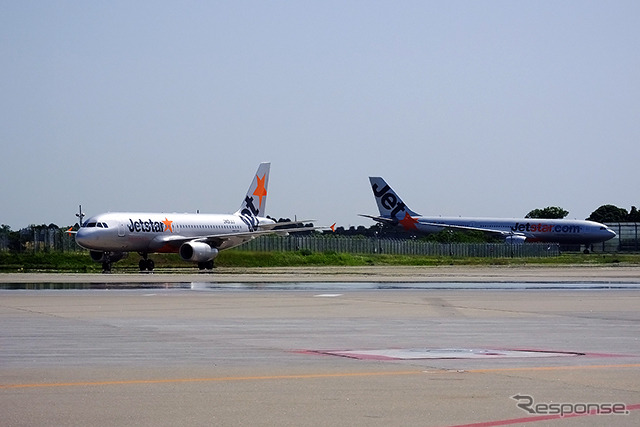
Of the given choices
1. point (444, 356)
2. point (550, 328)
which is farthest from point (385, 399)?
point (550, 328)

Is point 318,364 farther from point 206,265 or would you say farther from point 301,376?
point 206,265

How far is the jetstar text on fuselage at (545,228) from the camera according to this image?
110 metres

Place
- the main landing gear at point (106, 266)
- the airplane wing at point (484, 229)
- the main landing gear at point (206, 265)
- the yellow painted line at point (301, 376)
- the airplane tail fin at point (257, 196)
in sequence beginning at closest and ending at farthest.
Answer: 1. the yellow painted line at point (301, 376)
2. the main landing gear at point (106, 266)
3. the main landing gear at point (206, 265)
4. the airplane tail fin at point (257, 196)
5. the airplane wing at point (484, 229)

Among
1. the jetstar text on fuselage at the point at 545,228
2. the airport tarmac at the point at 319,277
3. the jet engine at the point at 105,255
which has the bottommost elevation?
the airport tarmac at the point at 319,277

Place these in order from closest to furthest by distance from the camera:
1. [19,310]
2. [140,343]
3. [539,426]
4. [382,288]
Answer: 1. [539,426]
2. [140,343]
3. [19,310]
4. [382,288]

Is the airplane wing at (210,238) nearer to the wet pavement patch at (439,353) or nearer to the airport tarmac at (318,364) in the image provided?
the airport tarmac at (318,364)

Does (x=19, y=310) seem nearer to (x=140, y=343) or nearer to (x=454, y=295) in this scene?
(x=140, y=343)

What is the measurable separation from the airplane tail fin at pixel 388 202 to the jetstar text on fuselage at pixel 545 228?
12.1 metres

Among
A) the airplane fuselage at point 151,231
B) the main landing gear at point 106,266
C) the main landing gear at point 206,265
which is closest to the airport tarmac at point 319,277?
the main landing gear at point 106,266

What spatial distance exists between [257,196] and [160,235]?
44.6 feet

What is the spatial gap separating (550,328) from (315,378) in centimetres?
797

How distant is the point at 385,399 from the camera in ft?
31.1

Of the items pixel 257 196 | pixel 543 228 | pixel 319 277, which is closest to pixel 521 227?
pixel 543 228

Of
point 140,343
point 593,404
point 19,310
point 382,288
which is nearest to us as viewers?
point 593,404
